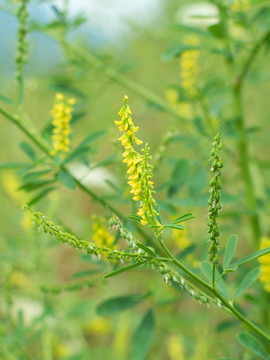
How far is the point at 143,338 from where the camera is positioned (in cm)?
116

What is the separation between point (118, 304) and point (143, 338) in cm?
13

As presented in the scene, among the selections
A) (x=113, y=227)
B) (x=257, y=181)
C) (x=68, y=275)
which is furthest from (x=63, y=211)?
(x=113, y=227)

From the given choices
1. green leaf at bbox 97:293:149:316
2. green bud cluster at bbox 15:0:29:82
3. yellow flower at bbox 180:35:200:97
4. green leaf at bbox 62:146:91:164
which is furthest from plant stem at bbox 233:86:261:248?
green bud cluster at bbox 15:0:29:82

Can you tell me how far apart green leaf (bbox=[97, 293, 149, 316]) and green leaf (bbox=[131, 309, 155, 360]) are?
0.05 meters

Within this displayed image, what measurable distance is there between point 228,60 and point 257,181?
1.72 feet

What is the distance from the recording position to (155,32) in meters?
1.77

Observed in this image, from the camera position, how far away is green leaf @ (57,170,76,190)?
1.04 meters

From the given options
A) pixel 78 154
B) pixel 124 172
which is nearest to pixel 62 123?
pixel 78 154

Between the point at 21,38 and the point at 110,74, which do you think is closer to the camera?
the point at 21,38

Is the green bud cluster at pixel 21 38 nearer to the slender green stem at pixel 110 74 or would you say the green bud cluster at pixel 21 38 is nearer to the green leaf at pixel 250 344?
the slender green stem at pixel 110 74

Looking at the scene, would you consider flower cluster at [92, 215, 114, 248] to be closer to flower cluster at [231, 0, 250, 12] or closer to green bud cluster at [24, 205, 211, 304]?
green bud cluster at [24, 205, 211, 304]

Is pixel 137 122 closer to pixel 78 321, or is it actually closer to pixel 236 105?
pixel 78 321

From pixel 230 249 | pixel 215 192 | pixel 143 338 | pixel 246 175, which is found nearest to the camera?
pixel 215 192

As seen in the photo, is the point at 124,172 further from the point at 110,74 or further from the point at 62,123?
the point at 110,74
